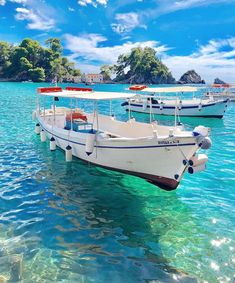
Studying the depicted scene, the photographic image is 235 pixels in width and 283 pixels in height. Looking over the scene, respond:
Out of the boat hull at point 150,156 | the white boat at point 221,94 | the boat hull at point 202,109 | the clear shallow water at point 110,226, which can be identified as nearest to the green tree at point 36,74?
the white boat at point 221,94

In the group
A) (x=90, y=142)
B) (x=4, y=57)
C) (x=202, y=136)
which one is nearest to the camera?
(x=202, y=136)

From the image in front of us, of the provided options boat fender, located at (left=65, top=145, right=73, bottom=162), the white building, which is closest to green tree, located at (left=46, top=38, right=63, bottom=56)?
the white building

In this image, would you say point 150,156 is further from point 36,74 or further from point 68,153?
point 36,74

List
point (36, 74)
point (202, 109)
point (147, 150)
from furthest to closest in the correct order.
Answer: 1. point (36, 74)
2. point (202, 109)
3. point (147, 150)

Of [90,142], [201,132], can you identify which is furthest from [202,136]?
[90,142]

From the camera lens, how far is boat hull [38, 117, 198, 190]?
10.2 metres

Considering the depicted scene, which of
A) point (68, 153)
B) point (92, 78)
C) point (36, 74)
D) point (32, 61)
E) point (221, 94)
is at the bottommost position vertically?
point (68, 153)

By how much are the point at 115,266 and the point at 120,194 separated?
14.4 feet

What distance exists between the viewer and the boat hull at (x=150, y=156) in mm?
10203

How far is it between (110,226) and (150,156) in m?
3.06

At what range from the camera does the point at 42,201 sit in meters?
10.6

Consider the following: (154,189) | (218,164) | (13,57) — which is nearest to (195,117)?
(218,164)

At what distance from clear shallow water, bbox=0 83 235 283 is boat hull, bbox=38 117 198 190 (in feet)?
2.46

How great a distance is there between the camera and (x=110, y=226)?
9.04m
